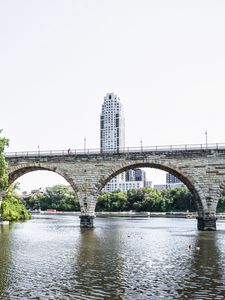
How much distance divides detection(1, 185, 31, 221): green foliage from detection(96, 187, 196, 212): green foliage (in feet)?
209

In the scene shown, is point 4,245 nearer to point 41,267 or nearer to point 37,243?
point 37,243

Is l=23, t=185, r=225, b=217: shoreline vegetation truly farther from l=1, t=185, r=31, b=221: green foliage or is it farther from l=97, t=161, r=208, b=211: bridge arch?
l=97, t=161, r=208, b=211: bridge arch

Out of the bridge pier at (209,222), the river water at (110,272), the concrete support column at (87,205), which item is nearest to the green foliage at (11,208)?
the concrete support column at (87,205)

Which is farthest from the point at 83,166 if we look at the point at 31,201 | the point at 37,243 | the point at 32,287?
the point at 31,201

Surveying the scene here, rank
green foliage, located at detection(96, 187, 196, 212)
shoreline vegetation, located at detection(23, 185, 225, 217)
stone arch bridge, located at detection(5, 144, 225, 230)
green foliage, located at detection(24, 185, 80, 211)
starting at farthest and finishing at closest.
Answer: green foliage, located at detection(24, 185, 80, 211) < green foliage, located at detection(96, 187, 196, 212) < shoreline vegetation, located at detection(23, 185, 225, 217) < stone arch bridge, located at detection(5, 144, 225, 230)

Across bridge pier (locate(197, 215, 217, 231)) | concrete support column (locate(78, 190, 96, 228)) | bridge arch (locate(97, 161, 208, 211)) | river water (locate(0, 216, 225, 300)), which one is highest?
bridge arch (locate(97, 161, 208, 211))

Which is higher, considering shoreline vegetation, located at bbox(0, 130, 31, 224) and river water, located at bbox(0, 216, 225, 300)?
shoreline vegetation, located at bbox(0, 130, 31, 224)

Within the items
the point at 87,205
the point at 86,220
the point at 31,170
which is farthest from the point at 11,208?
the point at 87,205

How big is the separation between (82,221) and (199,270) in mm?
33833

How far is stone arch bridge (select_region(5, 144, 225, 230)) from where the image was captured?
1930 inches

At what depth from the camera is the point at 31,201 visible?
169375mm

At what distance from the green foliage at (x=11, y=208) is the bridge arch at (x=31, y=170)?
3.97 metres

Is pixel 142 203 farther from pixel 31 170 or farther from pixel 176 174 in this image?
pixel 176 174

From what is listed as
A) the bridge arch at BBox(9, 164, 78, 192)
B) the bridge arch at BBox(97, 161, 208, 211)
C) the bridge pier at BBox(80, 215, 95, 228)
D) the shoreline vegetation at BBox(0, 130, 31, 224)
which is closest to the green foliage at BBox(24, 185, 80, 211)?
the shoreline vegetation at BBox(0, 130, 31, 224)
